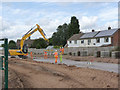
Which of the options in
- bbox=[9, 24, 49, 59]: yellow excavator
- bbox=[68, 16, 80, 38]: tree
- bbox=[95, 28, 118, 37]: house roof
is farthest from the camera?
bbox=[68, 16, 80, 38]: tree

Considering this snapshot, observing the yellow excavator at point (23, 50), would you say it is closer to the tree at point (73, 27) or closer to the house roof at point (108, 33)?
the house roof at point (108, 33)

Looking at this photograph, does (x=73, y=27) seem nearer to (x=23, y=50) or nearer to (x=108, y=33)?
(x=108, y=33)

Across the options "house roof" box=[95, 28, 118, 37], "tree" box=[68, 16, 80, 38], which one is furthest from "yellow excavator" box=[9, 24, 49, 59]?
"tree" box=[68, 16, 80, 38]

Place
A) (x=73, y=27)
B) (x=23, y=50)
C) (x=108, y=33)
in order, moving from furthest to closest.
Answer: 1. (x=73, y=27)
2. (x=108, y=33)
3. (x=23, y=50)

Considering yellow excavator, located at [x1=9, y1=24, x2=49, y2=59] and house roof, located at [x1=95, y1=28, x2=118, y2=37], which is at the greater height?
house roof, located at [x1=95, y1=28, x2=118, y2=37]

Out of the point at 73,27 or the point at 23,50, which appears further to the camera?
the point at 73,27

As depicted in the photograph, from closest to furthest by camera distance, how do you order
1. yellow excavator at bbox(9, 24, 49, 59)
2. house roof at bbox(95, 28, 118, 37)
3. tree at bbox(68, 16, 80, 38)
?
yellow excavator at bbox(9, 24, 49, 59), house roof at bbox(95, 28, 118, 37), tree at bbox(68, 16, 80, 38)

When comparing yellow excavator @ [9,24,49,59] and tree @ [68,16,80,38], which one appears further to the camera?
tree @ [68,16,80,38]

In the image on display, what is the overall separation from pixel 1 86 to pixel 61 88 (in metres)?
2.25

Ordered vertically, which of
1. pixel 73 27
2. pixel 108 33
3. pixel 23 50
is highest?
pixel 73 27

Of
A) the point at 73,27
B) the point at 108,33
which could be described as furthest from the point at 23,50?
the point at 73,27

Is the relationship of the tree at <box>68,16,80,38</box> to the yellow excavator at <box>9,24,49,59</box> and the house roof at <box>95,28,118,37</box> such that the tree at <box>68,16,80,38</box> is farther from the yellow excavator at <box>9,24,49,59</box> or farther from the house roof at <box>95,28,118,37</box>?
the yellow excavator at <box>9,24,49,59</box>

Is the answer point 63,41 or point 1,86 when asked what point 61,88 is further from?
point 63,41

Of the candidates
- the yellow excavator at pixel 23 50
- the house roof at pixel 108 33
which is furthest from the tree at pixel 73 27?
the yellow excavator at pixel 23 50
